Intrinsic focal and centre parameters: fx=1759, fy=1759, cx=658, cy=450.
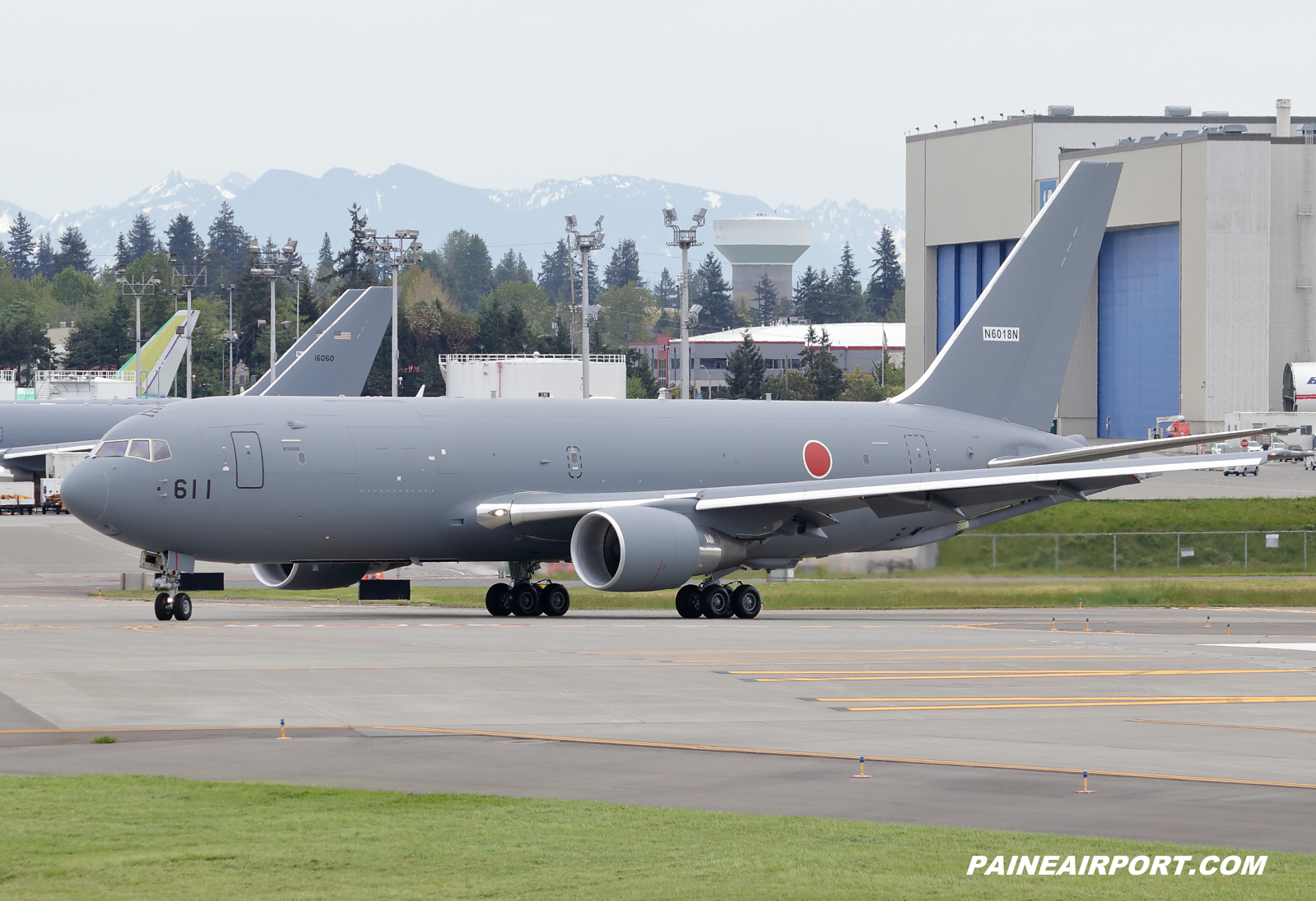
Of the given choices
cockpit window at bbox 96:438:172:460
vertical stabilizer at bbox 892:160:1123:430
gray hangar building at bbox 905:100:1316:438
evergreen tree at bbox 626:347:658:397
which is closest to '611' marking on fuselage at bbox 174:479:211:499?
cockpit window at bbox 96:438:172:460

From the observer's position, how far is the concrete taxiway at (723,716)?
15.8m

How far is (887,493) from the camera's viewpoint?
38406 millimetres

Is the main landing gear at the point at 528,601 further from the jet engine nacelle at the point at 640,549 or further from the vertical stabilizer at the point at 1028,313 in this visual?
the vertical stabilizer at the point at 1028,313

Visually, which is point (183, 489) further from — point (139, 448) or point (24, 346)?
point (24, 346)

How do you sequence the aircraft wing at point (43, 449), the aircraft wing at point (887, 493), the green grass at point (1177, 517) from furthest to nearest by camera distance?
the aircraft wing at point (43, 449) → the green grass at point (1177, 517) → the aircraft wing at point (887, 493)

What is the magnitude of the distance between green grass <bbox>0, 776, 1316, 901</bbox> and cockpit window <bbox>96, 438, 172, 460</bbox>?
20.7m

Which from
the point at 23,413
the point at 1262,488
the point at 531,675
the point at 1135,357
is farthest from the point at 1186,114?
the point at 531,675

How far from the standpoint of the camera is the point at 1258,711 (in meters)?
22.1

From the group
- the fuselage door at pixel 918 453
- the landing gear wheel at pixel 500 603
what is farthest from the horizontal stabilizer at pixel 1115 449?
the landing gear wheel at pixel 500 603

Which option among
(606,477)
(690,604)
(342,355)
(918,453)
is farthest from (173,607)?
(342,355)

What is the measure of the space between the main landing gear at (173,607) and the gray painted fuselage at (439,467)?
99 cm

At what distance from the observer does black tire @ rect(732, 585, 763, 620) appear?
4016cm

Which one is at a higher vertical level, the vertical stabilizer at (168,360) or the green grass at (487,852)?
the vertical stabilizer at (168,360)

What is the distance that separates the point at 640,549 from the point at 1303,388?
9162cm
